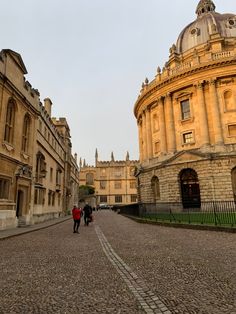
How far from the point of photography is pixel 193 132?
30.9 m

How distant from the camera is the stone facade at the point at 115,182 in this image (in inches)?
3371

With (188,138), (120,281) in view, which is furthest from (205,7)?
(120,281)

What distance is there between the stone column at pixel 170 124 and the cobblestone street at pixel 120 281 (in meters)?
24.5

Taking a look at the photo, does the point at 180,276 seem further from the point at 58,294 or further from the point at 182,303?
the point at 58,294

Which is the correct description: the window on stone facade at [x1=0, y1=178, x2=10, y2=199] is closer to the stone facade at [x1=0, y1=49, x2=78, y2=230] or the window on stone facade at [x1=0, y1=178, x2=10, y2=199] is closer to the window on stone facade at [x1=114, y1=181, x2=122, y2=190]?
the stone facade at [x1=0, y1=49, x2=78, y2=230]

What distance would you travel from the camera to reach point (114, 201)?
86.5m

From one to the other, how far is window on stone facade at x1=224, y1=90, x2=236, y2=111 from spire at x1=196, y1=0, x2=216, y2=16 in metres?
29.3

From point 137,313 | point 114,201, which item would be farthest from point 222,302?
point 114,201

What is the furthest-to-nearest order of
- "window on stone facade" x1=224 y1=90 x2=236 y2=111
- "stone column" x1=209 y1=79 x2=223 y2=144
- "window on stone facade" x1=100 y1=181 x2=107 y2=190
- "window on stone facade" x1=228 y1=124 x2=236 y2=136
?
1. "window on stone facade" x1=100 y1=181 x2=107 y2=190
2. "window on stone facade" x1=224 y1=90 x2=236 y2=111
3. "window on stone facade" x1=228 y1=124 x2=236 y2=136
4. "stone column" x1=209 y1=79 x2=223 y2=144

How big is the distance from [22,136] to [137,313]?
58.7ft

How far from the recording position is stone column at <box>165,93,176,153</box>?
32.1 meters

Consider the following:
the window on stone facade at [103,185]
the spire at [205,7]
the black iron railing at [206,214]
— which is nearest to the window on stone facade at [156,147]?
the black iron railing at [206,214]

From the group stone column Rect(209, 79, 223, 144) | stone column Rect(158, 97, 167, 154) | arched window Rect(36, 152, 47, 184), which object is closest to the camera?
arched window Rect(36, 152, 47, 184)

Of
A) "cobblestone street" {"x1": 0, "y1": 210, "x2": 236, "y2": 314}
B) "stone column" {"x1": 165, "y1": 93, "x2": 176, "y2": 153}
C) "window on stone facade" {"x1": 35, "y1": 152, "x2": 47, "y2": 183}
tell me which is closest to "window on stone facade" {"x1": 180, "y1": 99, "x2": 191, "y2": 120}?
"stone column" {"x1": 165, "y1": 93, "x2": 176, "y2": 153}
